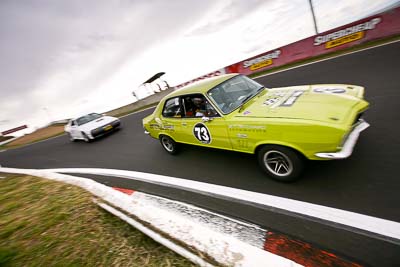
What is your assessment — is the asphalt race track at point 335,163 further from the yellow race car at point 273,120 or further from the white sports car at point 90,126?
the white sports car at point 90,126

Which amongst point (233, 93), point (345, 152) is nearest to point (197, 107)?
point (233, 93)

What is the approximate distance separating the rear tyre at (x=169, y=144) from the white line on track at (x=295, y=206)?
0.84 metres

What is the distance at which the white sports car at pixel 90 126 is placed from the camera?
842 cm

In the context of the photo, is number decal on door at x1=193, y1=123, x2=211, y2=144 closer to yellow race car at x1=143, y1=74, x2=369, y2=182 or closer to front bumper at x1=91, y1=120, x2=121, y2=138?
yellow race car at x1=143, y1=74, x2=369, y2=182

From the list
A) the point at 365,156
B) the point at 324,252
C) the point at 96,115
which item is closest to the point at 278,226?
the point at 324,252

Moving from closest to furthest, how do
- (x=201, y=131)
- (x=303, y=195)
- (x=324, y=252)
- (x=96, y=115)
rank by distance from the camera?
1. (x=324, y=252)
2. (x=303, y=195)
3. (x=201, y=131)
4. (x=96, y=115)

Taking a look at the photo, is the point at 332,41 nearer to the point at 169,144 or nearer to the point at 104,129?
the point at 169,144

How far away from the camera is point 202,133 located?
3.79 m

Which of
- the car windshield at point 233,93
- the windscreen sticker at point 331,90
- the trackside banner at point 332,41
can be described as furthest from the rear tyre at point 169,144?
the trackside banner at point 332,41

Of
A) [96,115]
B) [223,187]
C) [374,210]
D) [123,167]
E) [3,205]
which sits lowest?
[374,210]

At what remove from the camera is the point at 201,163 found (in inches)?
167

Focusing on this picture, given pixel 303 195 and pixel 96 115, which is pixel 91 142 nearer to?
pixel 96 115

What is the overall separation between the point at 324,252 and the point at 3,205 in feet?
16.9

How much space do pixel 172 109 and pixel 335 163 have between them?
312 centimetres
